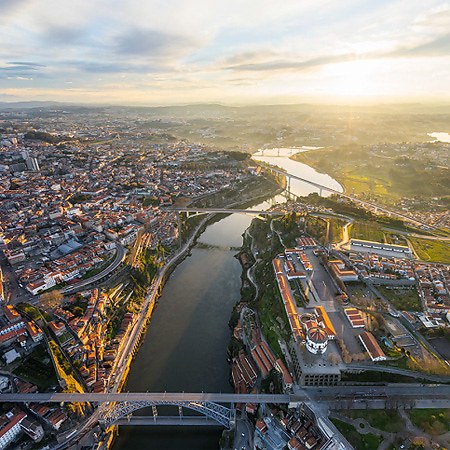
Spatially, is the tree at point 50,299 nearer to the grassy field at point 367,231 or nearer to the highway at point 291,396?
the highway at point 291,396

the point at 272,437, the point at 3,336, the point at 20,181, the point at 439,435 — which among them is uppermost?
the point at 20,181

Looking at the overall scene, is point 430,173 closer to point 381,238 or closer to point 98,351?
point 381,238

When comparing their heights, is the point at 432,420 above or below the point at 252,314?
above

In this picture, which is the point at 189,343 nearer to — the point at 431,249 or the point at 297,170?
the point at 431,249

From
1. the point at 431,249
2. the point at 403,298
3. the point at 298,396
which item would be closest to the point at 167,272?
the point at 298,396

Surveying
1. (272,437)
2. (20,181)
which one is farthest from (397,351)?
(20,181)

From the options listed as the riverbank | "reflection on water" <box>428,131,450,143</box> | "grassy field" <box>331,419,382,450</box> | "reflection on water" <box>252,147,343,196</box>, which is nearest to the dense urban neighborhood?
"grassy field" <box>331,419,382,450</box>

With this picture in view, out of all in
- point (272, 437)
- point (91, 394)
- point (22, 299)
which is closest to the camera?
point (272, 437)
